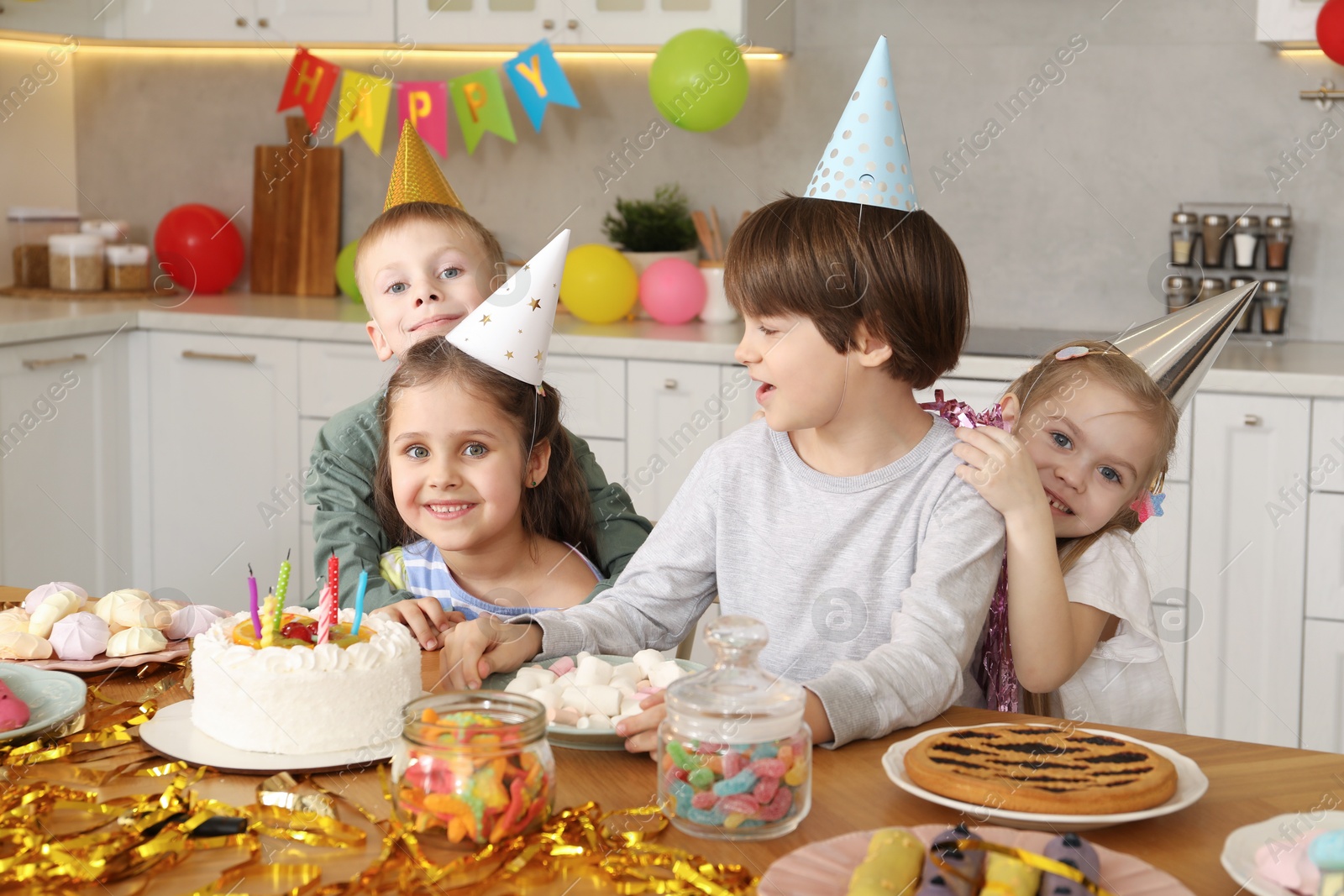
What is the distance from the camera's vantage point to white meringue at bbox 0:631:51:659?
1118mm

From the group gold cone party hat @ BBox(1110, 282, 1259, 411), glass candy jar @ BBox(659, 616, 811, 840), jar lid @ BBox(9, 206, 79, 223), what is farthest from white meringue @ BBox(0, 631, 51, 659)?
jar lid @ BBox(9, 206, 79, 223)

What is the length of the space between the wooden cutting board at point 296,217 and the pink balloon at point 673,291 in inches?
36.2

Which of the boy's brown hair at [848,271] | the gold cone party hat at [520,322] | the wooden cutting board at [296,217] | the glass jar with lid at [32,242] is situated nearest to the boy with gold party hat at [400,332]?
the gold cone party hat at [520,322]

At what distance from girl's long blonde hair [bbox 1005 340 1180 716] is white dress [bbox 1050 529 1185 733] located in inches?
0.8

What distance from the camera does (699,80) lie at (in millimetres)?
2830

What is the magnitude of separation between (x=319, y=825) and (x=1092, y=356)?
2.97 feet

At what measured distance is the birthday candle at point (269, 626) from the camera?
937mm

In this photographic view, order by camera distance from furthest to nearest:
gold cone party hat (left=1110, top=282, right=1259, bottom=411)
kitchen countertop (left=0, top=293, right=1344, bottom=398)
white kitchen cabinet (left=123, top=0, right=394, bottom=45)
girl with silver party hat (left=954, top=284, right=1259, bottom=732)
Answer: white kitchen cabinet (left=123, top=0, right=394, bottom=45) → kitchen countertop (left=0, top=293, right=1344, bottom=398) → gold cone party hat (left=1110, top=282, right=1259, bottom=411) → girl with silver party hat (left=954, top=284, right=1259, bottom=732)

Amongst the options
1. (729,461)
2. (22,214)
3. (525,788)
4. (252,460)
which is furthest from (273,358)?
(525,788)

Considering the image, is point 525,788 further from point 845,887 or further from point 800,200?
point 800,200

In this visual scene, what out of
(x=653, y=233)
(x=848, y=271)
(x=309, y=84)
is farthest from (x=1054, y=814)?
(x=309, y=84)

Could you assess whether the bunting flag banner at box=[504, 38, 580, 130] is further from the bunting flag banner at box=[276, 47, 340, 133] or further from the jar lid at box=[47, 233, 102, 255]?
the jar lid at box=[47, 233, 102, 255]

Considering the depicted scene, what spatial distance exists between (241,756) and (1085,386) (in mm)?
859

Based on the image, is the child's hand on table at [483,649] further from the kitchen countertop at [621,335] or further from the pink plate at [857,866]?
the kitchen countertop at [621,335]
